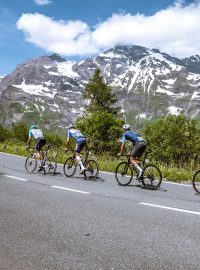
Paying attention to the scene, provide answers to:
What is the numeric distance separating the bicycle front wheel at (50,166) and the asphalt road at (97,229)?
457cm

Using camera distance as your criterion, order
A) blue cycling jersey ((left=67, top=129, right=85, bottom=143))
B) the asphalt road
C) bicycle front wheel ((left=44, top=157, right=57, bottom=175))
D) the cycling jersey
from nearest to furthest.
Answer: the asphalt road < blue cycling jersey ((left=67, top=129, right=85, bottom=143)) < bicycle front wheel ((left=44, top=157, right=57, bottom=175)) < the cycling jersey

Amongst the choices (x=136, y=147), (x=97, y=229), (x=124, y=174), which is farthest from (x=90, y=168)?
(x=97, y=229)

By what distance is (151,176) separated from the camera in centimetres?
1338

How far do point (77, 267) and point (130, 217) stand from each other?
10.6 ft

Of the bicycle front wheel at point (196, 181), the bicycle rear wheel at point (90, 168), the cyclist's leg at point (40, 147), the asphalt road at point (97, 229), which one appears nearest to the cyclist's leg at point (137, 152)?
the asphalt road at point (97, 229)

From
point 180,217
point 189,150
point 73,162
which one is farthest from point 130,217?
point 189,150

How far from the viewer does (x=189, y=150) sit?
4631 centimetres

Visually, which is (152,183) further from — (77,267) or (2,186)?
(77,267)

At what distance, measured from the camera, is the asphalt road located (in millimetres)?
5543

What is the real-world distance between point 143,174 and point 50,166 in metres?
5.08

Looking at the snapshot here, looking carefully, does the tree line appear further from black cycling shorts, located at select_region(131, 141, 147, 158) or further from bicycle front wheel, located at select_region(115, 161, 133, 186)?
black cycling shorts, located at select_region(131, 141, 147, 158)

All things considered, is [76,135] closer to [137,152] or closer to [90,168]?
[90,168]

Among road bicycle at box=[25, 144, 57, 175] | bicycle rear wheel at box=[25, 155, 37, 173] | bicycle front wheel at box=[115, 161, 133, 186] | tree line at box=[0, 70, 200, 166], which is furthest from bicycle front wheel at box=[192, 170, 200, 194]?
tree line at box=[0, 70, 200, 166]

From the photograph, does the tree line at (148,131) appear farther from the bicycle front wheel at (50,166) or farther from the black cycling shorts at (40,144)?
the bicycle front wheel at (50,166)
